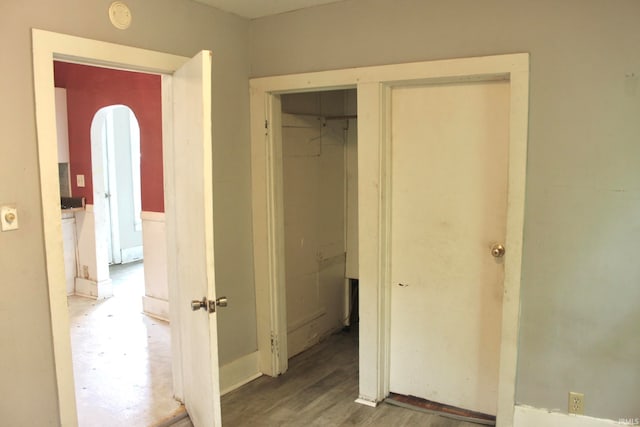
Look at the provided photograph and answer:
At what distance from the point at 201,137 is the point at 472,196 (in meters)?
1.52

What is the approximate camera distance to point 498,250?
2.74 m

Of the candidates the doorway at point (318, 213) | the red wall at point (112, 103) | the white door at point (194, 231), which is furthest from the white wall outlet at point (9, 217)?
the red wall at point (112, 103)

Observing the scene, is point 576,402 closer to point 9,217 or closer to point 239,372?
point 239,372

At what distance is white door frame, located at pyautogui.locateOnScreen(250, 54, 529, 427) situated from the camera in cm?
253

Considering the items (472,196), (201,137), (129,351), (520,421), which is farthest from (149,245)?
(520,421)

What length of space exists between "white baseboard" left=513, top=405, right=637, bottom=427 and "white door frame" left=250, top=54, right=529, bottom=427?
5cm

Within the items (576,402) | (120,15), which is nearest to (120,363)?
(120,15)

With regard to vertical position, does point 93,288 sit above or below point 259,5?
below

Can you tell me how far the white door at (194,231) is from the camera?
88.5 inches

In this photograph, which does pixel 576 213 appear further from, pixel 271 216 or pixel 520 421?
pixel 271 216

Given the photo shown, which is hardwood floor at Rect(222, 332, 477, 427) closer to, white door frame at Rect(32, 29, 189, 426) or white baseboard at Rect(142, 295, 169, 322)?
white door frame at Rect(32, 29, 189, 426)

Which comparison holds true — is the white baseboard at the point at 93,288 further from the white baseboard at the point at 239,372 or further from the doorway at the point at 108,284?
the white baseboard at the point at 239,372

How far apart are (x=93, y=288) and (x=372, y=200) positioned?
11.7ft

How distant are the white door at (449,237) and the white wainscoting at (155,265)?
234cm
